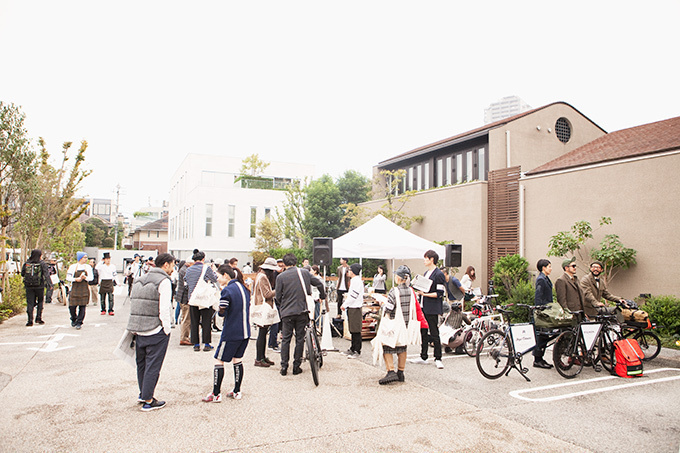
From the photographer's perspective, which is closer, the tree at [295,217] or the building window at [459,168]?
the building window at [459,168]

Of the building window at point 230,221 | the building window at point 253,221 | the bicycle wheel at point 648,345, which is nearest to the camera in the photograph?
the bicycle wheel at point 648,345

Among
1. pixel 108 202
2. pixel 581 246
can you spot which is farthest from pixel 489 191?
pixel 108 202

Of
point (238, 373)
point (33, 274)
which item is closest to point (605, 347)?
point (238, 373)

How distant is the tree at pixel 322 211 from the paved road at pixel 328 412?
21688mm

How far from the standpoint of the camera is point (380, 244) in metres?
11.2

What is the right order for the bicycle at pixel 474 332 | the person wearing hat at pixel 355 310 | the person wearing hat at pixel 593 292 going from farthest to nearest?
the bicycle at pixel 474 332, the person wearing hat at pixel 355 310, the person wearing hat at pixel 593 292

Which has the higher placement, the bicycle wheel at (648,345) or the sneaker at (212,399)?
the bicycle wheel at (648,345)

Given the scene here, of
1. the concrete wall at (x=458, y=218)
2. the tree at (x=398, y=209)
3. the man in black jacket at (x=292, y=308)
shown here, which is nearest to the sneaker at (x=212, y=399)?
the man in black jacket at (x=292, y=308)

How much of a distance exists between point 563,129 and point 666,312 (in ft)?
38.9

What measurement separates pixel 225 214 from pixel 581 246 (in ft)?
86.6

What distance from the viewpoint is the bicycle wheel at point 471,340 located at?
860 centimetres

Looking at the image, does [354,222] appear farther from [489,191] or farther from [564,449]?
[564,449]

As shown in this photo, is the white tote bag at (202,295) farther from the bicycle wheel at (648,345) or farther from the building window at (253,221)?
the building window at (253,221)

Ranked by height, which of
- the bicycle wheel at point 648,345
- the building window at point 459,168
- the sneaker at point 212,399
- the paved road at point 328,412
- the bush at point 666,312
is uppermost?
the building window at point 459,168
